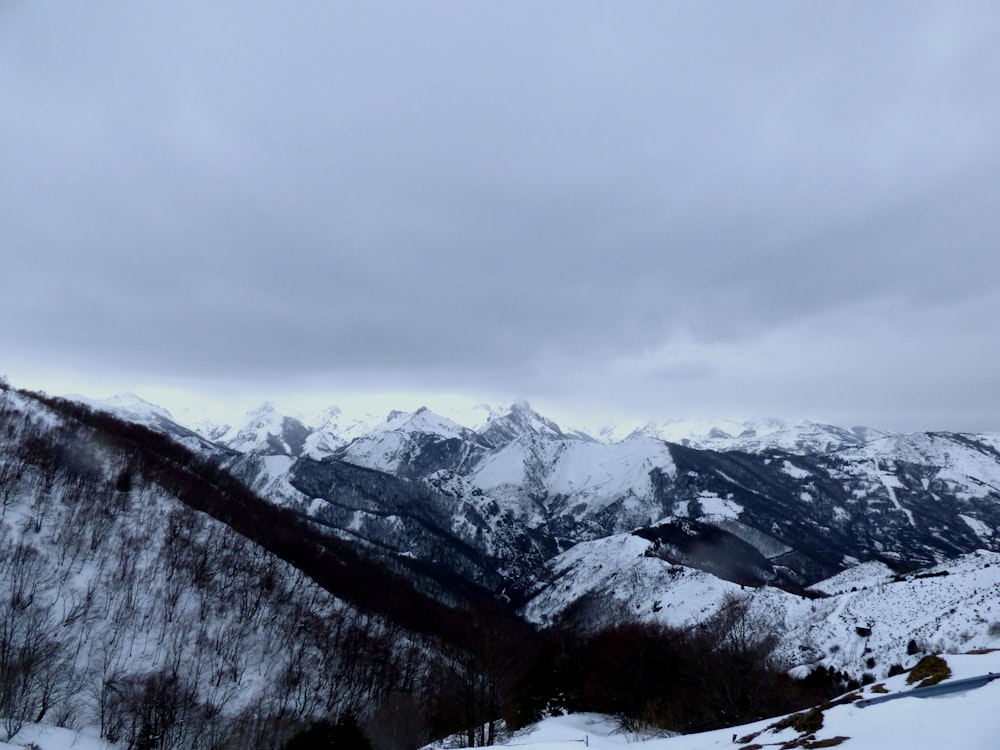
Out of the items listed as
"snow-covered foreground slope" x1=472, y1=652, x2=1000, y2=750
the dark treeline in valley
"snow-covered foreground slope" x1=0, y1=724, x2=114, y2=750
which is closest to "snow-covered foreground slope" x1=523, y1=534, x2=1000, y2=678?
the dark treeline in valley

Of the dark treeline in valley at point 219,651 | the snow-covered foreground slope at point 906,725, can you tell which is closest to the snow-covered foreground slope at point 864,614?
the dark treeline in valley at point 219,651

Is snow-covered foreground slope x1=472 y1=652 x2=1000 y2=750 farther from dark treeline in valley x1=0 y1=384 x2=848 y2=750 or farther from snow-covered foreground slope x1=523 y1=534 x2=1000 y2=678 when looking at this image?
snow-covered foreground slope x1=523 y1=534 x2=1000 y2=678

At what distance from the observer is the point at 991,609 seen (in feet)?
212

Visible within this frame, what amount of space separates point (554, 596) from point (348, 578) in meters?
109

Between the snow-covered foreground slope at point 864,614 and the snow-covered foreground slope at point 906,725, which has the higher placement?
the snow-covered foreground slope at point 906,725

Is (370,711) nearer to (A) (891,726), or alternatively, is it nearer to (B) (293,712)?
(B) (293,712)

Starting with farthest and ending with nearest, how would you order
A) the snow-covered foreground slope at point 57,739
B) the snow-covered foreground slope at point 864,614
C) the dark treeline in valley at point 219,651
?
the snow-covered foreground slope at point 864,614 → the dark treeline in valley at point 219,651 → the snow-covered foreground slope at point 57,739

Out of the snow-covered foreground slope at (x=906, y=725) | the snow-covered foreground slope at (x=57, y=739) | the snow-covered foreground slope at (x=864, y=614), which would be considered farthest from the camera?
the snow-covered foreground slope at (x=864, y=614)

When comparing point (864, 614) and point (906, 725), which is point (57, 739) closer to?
point (906, 725)

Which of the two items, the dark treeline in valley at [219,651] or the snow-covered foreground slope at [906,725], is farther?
the dark treeline in valley at [219,651]

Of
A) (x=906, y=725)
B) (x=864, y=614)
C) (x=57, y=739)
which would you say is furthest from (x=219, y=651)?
(x=864, y=614)

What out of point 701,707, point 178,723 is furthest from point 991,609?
point 178,723

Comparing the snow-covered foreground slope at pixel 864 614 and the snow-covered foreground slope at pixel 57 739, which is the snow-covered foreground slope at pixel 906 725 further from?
the snow-covered foreground slope at pixel 57 739

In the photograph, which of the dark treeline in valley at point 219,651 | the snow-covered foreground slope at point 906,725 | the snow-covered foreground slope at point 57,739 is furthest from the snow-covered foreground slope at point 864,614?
the snow-covered foreground slope at point 57,739
